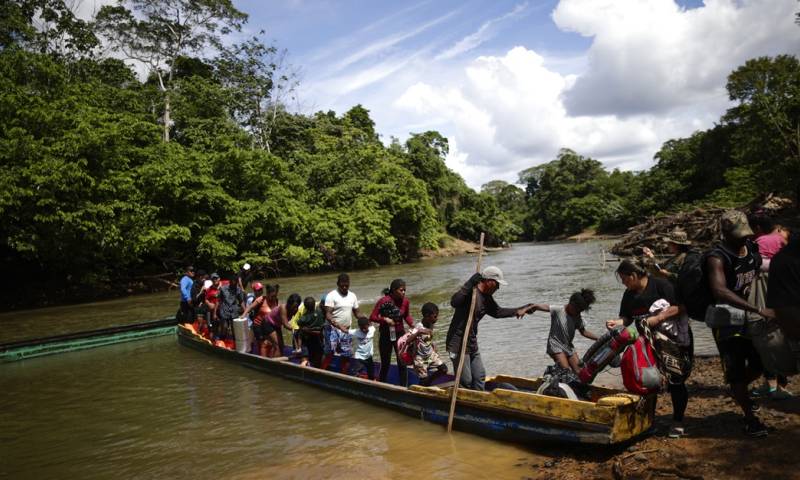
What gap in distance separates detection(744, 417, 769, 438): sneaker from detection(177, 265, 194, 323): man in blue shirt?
12.3 m

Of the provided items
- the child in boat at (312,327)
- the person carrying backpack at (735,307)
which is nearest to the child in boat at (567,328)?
the person carrying backpack at (735,307)

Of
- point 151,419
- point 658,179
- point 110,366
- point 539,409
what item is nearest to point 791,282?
point 539,409

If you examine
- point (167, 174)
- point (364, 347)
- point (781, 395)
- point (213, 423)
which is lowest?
point (213, 423)

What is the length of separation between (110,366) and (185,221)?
17.5 metres

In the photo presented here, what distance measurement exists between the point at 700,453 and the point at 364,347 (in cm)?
456

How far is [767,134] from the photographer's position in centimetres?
3177

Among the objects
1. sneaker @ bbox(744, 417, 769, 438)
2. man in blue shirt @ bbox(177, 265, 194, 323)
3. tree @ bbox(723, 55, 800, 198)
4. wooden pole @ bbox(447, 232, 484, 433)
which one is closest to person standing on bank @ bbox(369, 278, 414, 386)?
wooden pole @ bbox(447, 232, 484, 433)

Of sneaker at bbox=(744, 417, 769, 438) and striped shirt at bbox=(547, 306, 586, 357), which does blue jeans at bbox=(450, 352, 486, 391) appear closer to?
striped shirt at bbox=(547, 306, 586, 357)

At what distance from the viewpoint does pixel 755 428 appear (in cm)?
429

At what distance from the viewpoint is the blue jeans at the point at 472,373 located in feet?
19.8

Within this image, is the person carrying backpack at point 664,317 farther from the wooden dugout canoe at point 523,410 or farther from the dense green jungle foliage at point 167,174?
the dense green jungle foliage at point 167,174

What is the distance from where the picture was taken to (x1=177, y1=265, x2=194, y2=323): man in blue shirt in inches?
522

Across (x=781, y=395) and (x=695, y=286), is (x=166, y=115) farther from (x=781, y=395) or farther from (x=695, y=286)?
(x=781, y=395)

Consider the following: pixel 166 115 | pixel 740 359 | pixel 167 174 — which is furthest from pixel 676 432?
pixel 166 115
